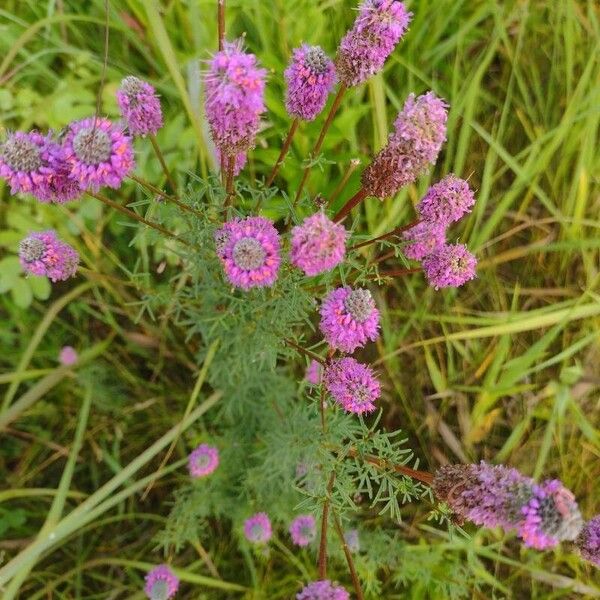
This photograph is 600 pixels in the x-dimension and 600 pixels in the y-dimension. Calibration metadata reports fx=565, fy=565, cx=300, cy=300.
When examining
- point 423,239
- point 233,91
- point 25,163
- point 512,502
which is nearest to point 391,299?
point 423,239

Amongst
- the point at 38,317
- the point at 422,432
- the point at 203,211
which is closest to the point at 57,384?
the point at 38,317

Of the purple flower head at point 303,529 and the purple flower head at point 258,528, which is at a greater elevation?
the purple flower head at point 303,529

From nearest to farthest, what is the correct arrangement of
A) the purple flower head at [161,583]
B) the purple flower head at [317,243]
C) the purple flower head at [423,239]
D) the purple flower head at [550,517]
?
the purple flower head at [550,517], the purple flower head at [317,243], the purple flower head at [423,239], the purple flower head at [161,583]

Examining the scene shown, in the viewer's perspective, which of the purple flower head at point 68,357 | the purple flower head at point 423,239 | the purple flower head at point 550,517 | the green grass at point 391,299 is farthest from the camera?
the purple flower head at point 68,357

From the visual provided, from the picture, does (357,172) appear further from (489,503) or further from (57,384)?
(57,384)

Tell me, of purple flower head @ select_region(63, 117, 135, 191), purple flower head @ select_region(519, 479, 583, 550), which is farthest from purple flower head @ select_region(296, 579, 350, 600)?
purple flower head @ select_region(63, 117, 135, 191)

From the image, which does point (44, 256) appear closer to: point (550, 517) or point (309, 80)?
point (309, 80)

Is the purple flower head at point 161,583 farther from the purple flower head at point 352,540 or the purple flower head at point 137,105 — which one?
the purple flower head at point 137,105

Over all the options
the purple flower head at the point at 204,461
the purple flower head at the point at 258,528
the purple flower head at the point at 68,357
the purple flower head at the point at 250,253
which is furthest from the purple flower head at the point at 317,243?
the purple flower head at the point at 68,357
